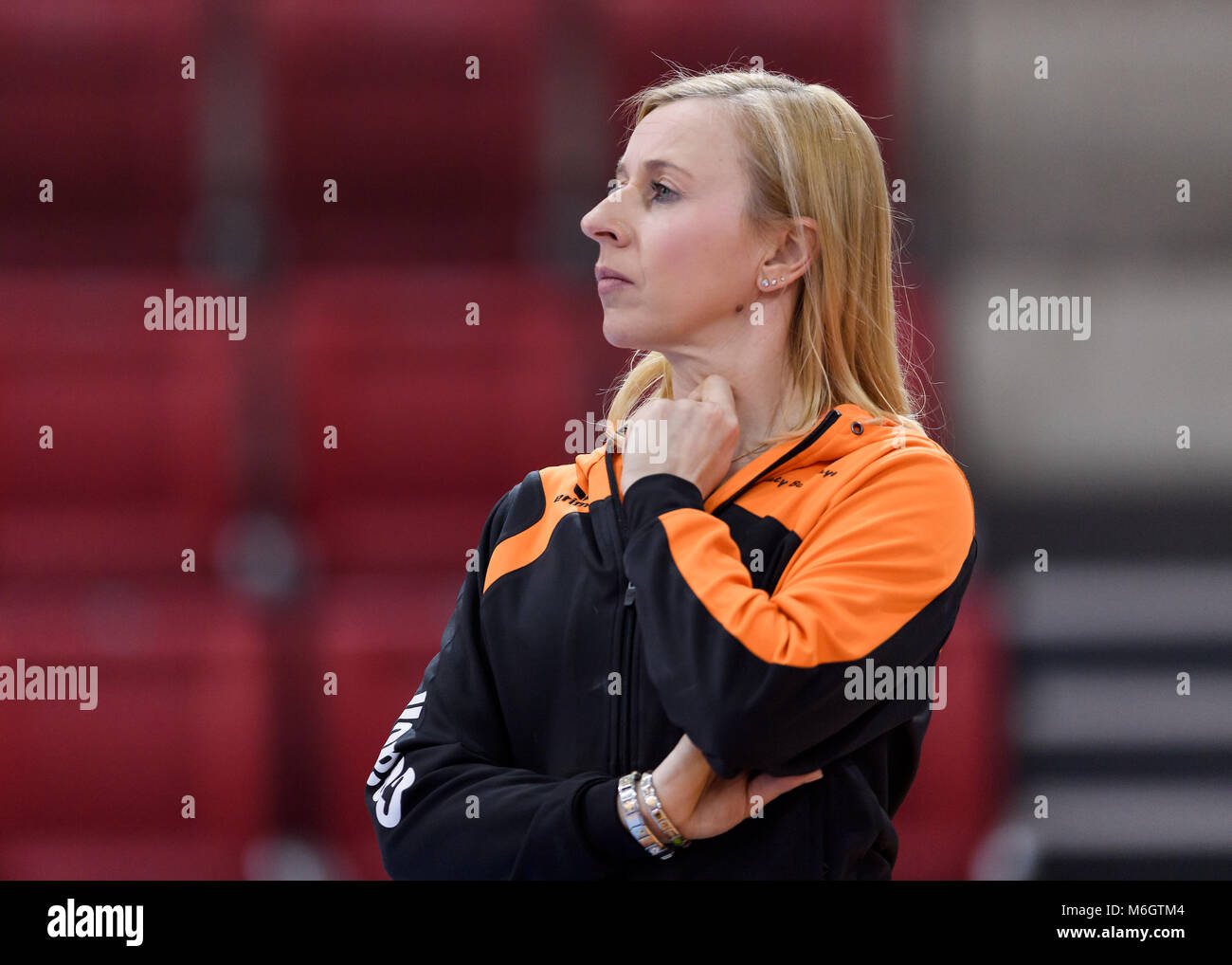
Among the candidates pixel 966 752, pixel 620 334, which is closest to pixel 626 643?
pixel 620 334

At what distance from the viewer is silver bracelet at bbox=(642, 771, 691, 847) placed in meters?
0.82

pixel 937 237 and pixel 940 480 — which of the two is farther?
pixel 937 237

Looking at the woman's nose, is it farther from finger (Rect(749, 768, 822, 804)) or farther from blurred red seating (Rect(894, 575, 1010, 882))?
blurred red seating (Rect(894, 575, 1010, 882))

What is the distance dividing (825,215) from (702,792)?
440 mm

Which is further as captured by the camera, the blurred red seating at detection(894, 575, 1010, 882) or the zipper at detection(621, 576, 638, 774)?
the blurred red seating at detection(894, 575, 1010, 882)

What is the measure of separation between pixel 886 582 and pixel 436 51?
161 centimetres

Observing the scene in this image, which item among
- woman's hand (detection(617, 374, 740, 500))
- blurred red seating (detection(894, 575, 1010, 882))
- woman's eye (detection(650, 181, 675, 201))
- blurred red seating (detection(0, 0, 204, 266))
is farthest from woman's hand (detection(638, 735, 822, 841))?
blurred red seating (detection(0, 0, 204, 266))

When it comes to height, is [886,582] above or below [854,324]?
below

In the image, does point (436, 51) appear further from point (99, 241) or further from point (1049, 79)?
point (1049, 79)

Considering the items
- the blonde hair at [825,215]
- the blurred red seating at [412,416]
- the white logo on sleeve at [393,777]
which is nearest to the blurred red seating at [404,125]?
the blurred red seating at [412,416]

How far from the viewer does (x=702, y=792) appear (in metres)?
0.83

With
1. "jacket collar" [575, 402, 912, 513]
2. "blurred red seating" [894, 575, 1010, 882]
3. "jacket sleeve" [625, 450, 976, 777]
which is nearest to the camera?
"jacket sleeve" [625, 450, 976, 777]

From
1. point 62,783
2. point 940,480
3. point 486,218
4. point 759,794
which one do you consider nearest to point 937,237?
point 486,218

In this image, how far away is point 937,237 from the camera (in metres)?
2.00
